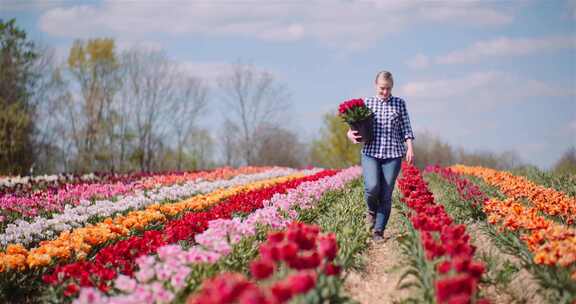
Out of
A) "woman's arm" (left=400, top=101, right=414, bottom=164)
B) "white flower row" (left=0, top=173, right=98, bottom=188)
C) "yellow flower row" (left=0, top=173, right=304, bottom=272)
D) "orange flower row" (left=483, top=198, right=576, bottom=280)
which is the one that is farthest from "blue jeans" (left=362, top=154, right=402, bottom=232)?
"white flower row" (left=0, top=173, right=98, bottom=188)

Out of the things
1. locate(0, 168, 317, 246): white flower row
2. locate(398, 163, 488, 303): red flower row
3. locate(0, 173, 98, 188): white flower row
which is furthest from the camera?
locate(0, 173, 98, 188): white flower row

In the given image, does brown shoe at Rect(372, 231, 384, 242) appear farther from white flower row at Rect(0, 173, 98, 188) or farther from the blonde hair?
white flower row at Rect(0, 173, 98, 188)

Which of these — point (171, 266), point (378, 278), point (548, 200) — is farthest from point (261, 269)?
point (548, 200)

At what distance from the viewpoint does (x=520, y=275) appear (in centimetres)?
539

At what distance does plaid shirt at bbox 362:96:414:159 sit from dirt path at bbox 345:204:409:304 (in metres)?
1.20

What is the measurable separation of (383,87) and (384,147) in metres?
0.73

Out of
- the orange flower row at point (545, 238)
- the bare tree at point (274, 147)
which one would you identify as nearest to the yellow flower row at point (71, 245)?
the orange flower row at point (545, 238)

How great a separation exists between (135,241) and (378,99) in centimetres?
339

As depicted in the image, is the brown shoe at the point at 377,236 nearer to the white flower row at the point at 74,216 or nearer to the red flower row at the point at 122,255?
the red flower row at the point at 122,255

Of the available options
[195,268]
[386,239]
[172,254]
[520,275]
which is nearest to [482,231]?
[386,239]

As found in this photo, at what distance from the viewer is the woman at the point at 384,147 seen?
6.58 meters

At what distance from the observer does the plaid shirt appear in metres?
6.59

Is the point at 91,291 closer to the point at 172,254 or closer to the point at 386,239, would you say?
the point at 172,254

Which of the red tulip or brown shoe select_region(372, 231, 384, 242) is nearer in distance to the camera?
the red tulip
